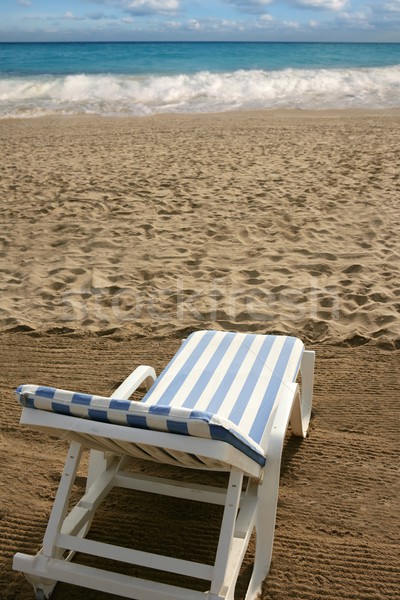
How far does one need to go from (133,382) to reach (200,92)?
20.9m

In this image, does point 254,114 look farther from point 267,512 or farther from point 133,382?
point 267,512

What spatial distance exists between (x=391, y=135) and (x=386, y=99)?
8.57 metres

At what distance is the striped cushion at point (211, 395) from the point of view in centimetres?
207

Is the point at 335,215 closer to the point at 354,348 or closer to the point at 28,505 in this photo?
the point at 354,348

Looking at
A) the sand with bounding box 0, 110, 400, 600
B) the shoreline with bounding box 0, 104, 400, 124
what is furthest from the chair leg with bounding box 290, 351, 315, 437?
the shoreline with bounding box 0, 104, 400, 124

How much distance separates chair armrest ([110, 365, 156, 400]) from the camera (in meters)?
2.86

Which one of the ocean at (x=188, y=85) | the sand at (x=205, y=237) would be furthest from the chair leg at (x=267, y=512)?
the ocean at (x=188, y=85)

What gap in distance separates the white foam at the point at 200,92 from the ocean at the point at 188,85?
0.03m

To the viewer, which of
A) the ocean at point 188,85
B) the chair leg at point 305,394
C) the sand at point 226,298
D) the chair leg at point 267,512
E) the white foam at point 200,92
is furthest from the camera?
the ocean at point 188,85

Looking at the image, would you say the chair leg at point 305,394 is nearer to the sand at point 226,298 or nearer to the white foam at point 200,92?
the sand at point 226,298

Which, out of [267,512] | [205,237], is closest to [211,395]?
[267,512]

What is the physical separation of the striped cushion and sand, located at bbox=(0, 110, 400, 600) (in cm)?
49

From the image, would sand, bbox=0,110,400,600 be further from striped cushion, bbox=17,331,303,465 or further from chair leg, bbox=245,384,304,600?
striped cushion, bbox=17,331,303,465

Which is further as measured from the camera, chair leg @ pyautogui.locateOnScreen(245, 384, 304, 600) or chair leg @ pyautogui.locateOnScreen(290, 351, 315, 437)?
chair leg @ pyautogui.locateOnScreen(290, 351, 315, 437)
